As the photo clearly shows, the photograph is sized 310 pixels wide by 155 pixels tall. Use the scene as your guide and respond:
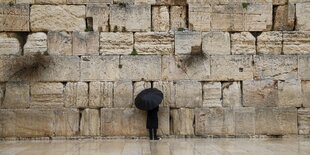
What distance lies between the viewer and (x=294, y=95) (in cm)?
1065

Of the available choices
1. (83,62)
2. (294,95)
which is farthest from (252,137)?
(83,62)

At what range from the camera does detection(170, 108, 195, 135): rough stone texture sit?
34.5 feet

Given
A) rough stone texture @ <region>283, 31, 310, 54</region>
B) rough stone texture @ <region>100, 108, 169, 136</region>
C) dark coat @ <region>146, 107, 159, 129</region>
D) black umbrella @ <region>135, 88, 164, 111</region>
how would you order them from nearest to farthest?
black umbrella @ <region>135, 88, 164, 111</region>
dark coat @ <region>146, 107, 159, 129</region>
rough stone texture @ <region>100, 108, 169, 136</region>
rough stone texture @ <region>283, 31, 310, 54</region>

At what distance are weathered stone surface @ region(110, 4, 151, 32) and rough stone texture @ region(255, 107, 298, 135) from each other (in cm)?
316

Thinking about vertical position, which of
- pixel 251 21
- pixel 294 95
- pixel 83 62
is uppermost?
Answer: pixel 251 21

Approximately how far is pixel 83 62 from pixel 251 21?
378 centimetres

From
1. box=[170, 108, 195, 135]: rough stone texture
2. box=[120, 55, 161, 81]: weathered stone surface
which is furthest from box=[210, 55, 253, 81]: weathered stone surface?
box=[120, 55, 161, 81]: weathered stone surface

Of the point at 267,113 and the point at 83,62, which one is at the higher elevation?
the point at 83,62

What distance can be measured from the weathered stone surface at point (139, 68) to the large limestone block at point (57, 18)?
123 centimetres

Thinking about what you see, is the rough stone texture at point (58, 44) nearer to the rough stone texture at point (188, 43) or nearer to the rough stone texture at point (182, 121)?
the rough stone texture at point (188, 43)

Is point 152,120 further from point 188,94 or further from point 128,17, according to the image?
point 128,17

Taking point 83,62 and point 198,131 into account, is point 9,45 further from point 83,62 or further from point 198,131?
point 198,131

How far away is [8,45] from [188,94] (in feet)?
13.2

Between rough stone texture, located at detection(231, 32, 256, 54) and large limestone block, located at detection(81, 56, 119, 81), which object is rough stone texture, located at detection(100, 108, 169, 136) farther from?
rough stone texture, located at detection(231, 32, 256, 54)
